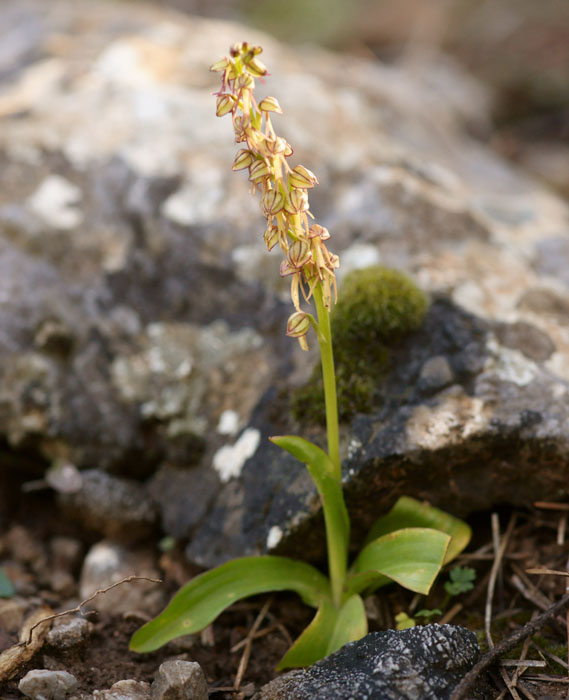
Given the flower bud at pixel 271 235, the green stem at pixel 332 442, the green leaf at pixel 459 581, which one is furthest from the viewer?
the green leaf at pixel 459 581

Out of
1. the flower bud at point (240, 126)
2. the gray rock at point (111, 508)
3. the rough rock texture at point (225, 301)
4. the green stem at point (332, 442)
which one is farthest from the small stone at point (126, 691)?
the flower bud at point (240, 126)

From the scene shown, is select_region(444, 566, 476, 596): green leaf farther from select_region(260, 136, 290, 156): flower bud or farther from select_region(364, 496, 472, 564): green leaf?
select_region(260, 136, 290, 156): flower bud

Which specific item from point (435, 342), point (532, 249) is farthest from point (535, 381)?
point (532, 249)

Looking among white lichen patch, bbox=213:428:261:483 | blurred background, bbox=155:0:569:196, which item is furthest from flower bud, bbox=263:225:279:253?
blurred background, bbox=155:0:569:196

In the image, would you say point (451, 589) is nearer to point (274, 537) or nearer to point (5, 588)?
point (274, 537)

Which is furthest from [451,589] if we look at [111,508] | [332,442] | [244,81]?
[244,81]

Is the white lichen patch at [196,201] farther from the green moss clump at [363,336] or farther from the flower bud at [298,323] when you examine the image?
the flower bud at [298,323]
